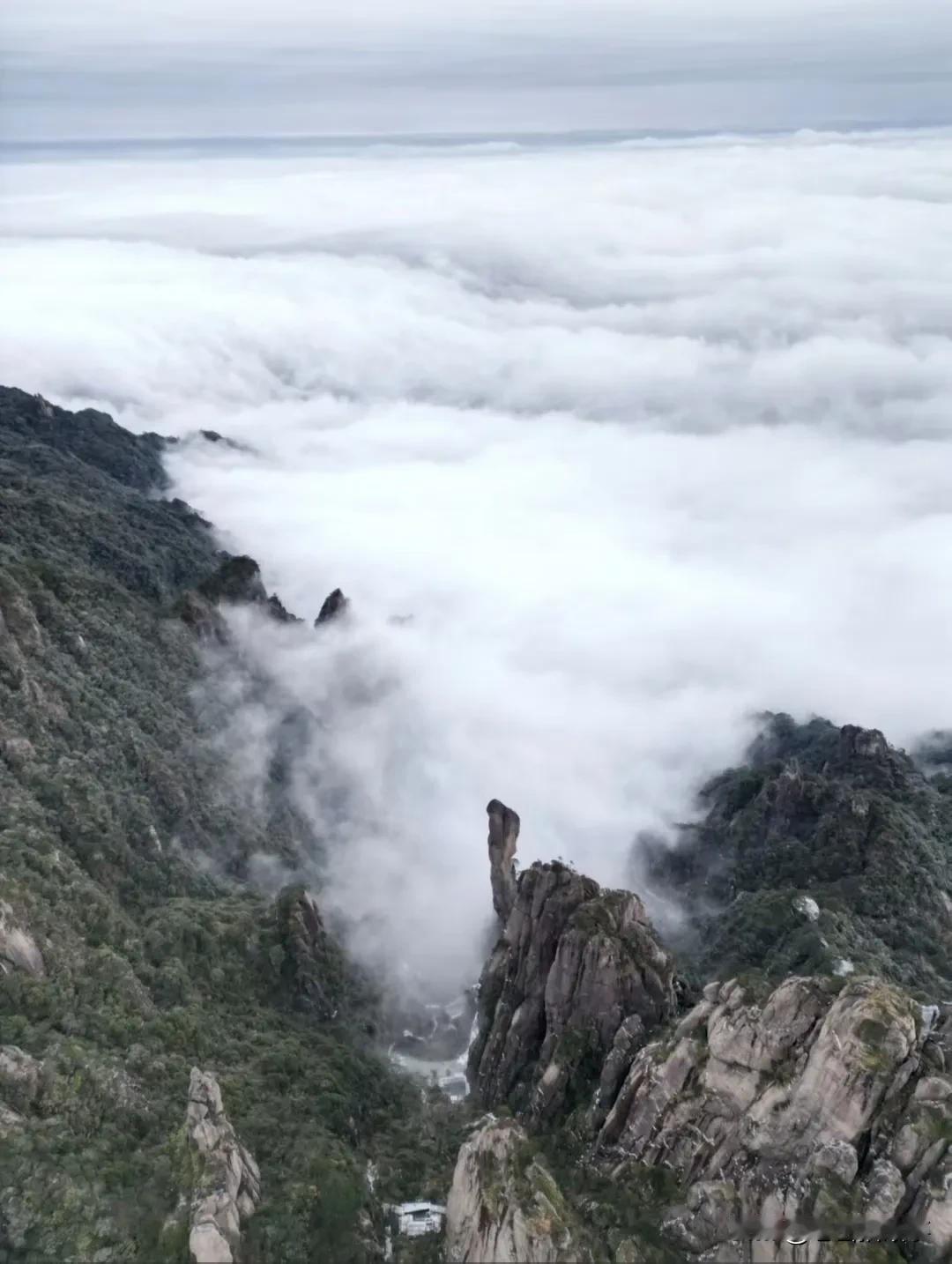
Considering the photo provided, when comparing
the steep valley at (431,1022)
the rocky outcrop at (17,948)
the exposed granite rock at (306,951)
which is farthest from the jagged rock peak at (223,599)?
the rocky outcrop at (17,948)

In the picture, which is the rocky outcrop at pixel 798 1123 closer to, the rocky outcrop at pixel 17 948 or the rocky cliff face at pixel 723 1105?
the rocky cliff face at pixel 723 1105

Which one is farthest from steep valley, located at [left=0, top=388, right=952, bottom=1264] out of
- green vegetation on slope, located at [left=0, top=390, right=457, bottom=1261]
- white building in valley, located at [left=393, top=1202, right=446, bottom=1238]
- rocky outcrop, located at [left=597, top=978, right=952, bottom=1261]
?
white building in valley, located at [left=393, top=1202, right=446, bottom=1238]

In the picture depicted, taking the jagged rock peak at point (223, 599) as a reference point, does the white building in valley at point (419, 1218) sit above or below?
below

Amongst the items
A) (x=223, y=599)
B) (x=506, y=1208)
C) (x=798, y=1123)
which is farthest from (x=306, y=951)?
(x=223, y=599)

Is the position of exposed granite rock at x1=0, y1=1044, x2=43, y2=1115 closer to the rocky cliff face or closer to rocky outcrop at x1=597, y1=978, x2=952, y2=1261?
the rocky cliff face

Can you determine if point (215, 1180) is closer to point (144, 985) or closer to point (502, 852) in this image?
point (144, 985)

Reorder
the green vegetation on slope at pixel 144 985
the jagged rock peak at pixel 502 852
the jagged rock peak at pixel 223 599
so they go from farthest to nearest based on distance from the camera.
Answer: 1. the jagged rock peak at pixel 223 599
2. the jagged rock peak at pixel 502 852
3. the green vegetation on slope at pixel 144 985
